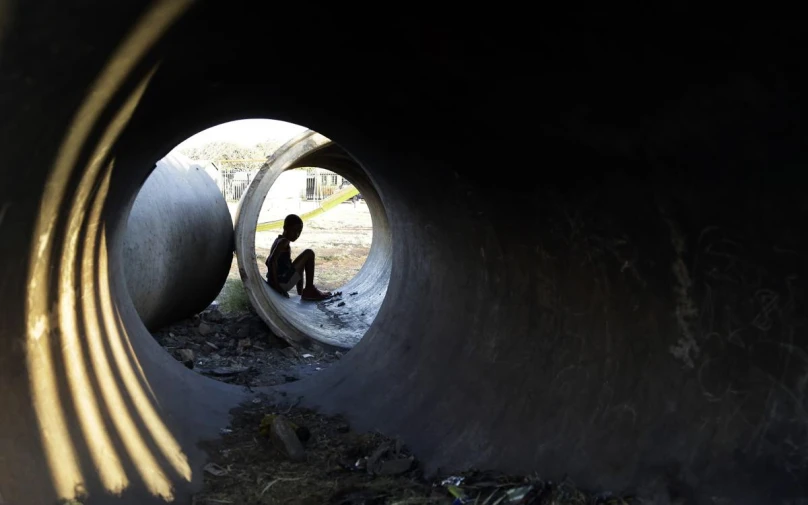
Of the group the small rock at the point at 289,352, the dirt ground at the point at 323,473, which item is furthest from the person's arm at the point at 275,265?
the dirt ground at the point at 323,473

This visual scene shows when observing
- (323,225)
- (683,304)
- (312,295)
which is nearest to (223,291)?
(312,295)

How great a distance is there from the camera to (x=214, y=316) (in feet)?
29.9

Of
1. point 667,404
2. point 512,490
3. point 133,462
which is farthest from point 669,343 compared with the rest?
point 133,462

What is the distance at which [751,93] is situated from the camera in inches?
94.0

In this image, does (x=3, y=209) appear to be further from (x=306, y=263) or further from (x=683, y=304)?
(x=306, y=263)

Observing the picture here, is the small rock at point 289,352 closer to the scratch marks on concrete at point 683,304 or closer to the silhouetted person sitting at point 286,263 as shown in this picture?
the silhouetted person sitting at point 286,263

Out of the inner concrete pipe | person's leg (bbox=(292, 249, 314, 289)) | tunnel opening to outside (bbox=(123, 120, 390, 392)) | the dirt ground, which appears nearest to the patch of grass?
tunnel opening to outside (bbox=(123, 120, 390, 392))

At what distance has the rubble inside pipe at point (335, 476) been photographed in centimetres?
340

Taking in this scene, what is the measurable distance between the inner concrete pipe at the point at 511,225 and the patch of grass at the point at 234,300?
4862 millimetres

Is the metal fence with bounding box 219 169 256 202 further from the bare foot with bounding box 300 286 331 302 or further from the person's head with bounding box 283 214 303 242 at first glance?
the person's head with bounding box 283 214 303 242

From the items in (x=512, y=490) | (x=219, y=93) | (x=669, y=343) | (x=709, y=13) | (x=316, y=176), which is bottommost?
(x=512, y=490)

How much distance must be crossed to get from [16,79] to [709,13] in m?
2.01

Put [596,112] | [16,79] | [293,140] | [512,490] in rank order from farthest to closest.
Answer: [293,140] < [512,490] < [596,112] < [16,79]

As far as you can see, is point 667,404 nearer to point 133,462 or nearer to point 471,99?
point 471,99
